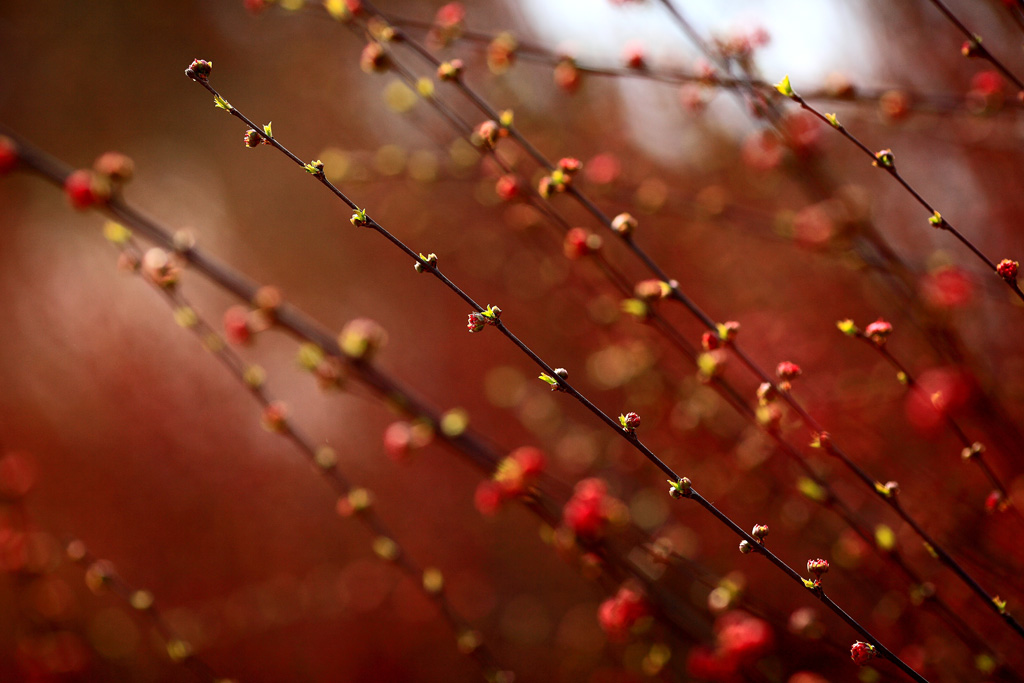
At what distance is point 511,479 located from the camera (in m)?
0.45

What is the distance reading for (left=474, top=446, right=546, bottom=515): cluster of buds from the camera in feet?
1.47

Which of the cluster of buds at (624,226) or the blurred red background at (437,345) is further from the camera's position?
the blurred red background at (437,345)

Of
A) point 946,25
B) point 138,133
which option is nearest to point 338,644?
point 138,133

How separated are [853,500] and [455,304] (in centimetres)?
74

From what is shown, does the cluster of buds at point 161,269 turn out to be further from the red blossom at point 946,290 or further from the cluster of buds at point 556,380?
the red blossom at point 946,290

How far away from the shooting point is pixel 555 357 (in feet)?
3.66

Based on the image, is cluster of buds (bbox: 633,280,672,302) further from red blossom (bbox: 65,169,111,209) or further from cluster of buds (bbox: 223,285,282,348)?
red blossom (bbox: 65,169,111,209)

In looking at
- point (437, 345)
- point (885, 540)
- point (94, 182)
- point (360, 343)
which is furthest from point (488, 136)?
point (437, 345)

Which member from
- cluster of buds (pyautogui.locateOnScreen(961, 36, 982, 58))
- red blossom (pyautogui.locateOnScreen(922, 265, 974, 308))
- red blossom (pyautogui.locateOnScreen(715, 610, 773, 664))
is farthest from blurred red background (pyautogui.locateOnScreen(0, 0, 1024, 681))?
cluster of buds (pyautogui.locateOnScreen(961, 36, 982, 58))

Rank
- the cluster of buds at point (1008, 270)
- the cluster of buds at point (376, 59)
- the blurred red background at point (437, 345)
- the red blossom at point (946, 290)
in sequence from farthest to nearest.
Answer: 1. the blurred red background at point (437, 345)
2. the red blossom at point (946, 290)
3. the cluster of buds at point (376, 59)
4. the cluster of buds at point (1008, 270)

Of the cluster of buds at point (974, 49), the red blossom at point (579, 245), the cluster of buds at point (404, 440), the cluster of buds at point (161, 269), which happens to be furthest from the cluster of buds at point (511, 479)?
the cluster of buds at point (974, 49)

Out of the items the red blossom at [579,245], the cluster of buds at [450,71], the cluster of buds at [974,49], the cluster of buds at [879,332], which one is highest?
the cluster of buds at [974,49]

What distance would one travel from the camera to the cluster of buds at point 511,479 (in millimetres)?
449

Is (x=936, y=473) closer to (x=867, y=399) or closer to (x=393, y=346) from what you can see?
(x=867, y=399)
